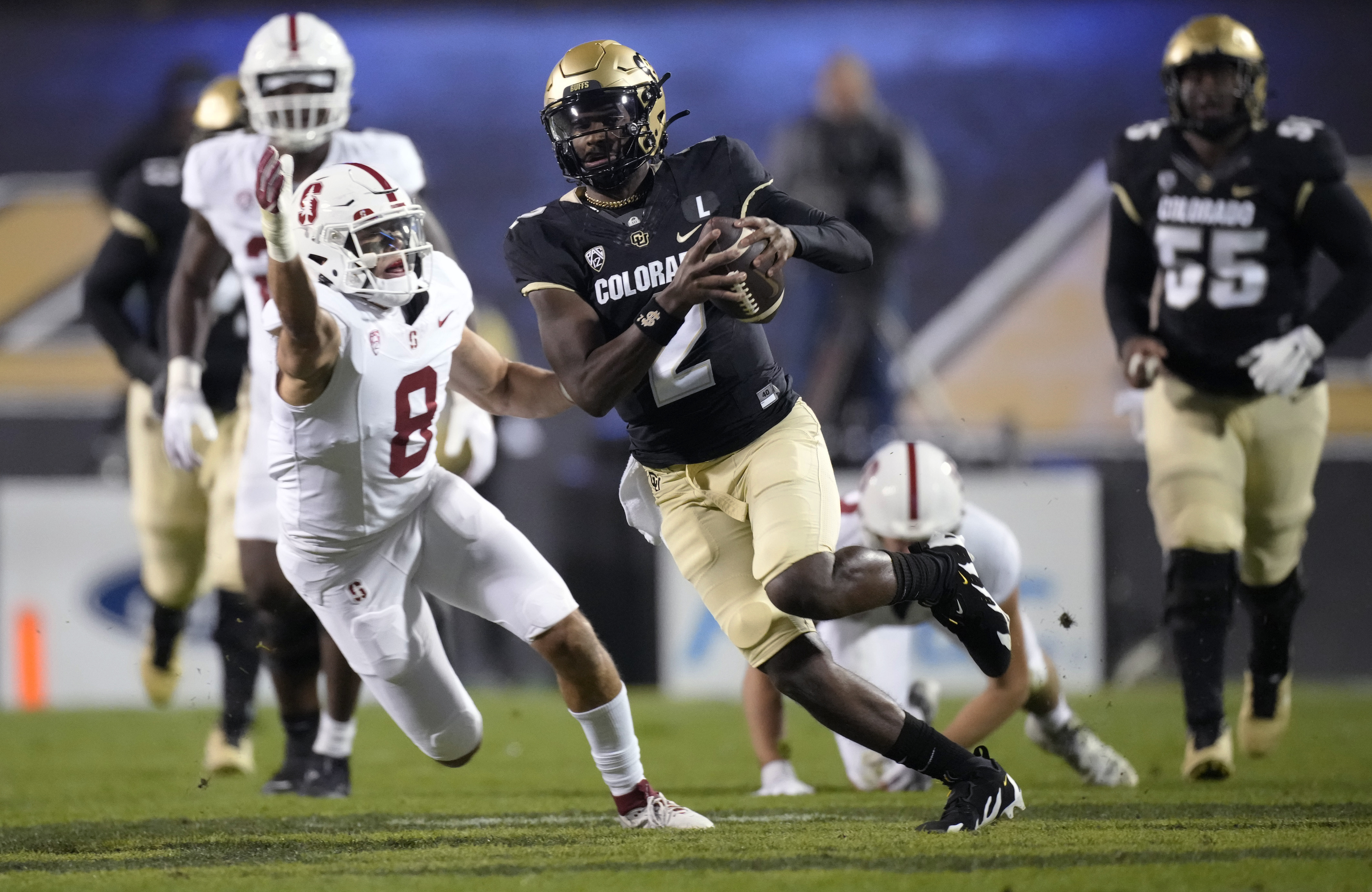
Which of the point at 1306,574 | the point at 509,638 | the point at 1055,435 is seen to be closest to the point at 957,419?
the point at 1055,435

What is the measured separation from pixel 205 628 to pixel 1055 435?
4.66 m

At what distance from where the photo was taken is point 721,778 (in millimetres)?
5176

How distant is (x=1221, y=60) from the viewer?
16.4 feet

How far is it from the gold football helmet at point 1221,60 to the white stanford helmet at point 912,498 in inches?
56.4

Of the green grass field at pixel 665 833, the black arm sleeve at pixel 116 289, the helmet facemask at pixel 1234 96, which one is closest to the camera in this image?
the green grass field at pixel 665 833

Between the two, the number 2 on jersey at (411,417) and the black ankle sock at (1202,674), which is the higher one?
the number 2 on jersey at (411,417)

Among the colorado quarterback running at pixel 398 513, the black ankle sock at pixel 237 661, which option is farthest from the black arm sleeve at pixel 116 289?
the colorado quarterback running at pixel 398 513

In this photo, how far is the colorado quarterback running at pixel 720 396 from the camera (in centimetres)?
367

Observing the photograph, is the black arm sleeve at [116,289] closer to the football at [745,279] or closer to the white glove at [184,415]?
the white glove at [184,415]

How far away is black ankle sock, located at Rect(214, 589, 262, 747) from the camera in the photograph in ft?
17.6

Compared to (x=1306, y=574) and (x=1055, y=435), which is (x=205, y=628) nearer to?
(x=1055, y=435)

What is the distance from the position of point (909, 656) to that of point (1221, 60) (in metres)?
2.00

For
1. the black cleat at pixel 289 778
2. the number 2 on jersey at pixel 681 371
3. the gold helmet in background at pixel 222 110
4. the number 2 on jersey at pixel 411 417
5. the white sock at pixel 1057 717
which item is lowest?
the black cleat at pixel 289 778

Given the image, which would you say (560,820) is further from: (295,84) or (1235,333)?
(1235,333)
